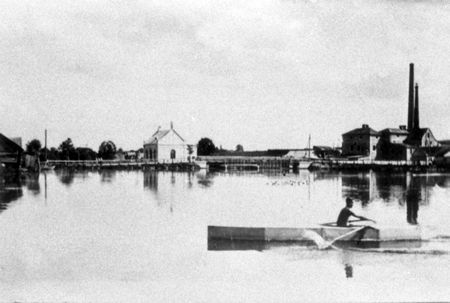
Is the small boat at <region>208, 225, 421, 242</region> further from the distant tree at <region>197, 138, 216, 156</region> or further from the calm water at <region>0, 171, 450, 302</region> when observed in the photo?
the distant tree at <region>197, 138, 216, 156</region>

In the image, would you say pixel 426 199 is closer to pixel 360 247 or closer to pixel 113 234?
pixel 360 247

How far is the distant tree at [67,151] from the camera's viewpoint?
7481 centimetres

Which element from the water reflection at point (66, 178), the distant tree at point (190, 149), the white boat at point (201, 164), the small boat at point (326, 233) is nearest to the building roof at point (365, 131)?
the white boat at point (201, 164)

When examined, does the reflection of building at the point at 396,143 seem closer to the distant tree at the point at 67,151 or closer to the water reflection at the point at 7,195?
the distant tree at the point at 67,151

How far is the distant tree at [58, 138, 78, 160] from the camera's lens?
74.8 meters

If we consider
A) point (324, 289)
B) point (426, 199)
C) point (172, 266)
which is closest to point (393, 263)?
point (324, 289)

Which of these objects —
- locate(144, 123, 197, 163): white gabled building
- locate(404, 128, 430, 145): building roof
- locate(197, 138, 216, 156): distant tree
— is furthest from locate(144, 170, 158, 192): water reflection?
locate(197, 138, 216, 156): distant tree

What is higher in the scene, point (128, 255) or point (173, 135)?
point (173, 135)

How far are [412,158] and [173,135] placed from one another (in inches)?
1382

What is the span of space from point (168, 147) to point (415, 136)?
35.1 m

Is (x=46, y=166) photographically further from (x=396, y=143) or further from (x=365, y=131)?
(x=396, y=143)

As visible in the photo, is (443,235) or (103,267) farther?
(443,235)

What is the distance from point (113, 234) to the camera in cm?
1655

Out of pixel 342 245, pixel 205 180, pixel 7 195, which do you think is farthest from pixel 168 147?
pixel 342 245
